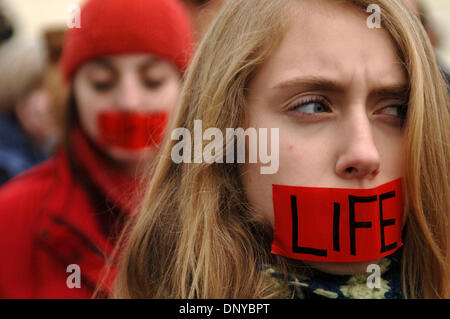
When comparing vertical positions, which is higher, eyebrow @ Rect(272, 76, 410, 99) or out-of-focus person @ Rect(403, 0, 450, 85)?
out-of-focus person @ Rect(403, 0, 450, 85)

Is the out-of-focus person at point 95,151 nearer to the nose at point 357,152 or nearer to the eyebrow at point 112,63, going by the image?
the eyebrow at point 112,63

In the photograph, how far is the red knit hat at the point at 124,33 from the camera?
7.54ft

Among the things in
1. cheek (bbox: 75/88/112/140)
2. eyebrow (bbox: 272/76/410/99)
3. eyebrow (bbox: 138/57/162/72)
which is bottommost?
eyebrow (bbox: 272/76/410/99)

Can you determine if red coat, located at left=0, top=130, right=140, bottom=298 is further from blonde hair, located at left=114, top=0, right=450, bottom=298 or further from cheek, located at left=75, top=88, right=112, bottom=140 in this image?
blonde hair, located at left=114, top=0, right=450, bottom=298

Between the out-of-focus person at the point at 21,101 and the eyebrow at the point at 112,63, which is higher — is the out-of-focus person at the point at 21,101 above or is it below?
above

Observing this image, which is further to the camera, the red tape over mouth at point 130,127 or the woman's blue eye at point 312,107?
A: the red tape over mouth at point 130,127

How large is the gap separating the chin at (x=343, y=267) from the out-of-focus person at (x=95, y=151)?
3.21 feet

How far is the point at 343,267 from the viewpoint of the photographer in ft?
4.20

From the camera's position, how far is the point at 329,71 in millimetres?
1242

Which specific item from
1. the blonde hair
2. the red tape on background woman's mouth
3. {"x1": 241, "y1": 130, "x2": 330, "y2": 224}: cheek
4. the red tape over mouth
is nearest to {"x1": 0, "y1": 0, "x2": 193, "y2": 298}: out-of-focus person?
the red tape over mouth

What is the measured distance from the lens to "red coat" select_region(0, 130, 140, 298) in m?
2.17

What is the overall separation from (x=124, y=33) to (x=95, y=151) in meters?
0.55

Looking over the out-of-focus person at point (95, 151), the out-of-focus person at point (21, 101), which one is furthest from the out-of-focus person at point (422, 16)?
the out-of-focus person at point (21, 101)

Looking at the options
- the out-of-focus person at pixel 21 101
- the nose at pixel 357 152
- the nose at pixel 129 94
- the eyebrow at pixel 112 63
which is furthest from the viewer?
the out-of-focus person at pixel 21 101
